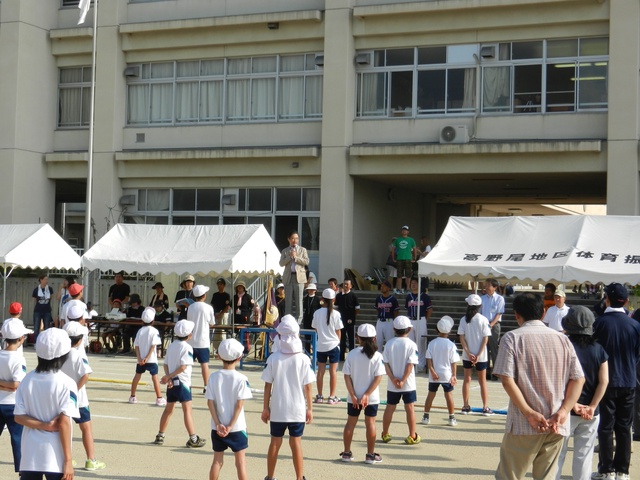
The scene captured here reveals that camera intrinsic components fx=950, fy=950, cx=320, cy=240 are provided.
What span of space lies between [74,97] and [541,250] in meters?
20.2

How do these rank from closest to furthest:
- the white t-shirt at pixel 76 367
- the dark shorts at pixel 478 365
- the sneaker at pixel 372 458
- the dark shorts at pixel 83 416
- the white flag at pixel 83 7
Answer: the white t-shirt at pixel 76 367 < the dark shorts at pixel 83 416 < the sneaker at pixel 372 458 < the dark shorts at pixel 478 365 < the white flag at pixel 83 7

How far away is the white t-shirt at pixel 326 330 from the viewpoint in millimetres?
15617

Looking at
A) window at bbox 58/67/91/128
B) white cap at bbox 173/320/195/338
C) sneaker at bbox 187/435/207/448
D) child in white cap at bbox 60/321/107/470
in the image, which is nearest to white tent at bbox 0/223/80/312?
window at bbox 58/67/91/128

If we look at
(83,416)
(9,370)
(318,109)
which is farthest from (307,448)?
(318,109)

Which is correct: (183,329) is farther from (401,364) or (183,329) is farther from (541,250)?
(541,250)

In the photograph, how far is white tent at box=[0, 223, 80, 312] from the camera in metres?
23.3

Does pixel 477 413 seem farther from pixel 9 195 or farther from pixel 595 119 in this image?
pixel 9 195

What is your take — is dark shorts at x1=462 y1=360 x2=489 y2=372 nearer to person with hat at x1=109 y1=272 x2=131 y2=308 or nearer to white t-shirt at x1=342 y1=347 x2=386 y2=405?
white t-shirt at x1=342 y1=347 x2=386 y2=405

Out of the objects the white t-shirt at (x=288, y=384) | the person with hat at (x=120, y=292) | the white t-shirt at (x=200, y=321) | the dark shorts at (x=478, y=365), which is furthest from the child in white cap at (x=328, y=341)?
the person with hat at (x=120, y=292)

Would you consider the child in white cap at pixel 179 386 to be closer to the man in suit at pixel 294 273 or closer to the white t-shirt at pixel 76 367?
the white t-shirt at pixel 76 367

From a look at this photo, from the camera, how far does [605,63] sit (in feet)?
86.2

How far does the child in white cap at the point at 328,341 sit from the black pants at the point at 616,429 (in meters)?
6.41

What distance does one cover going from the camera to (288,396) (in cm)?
933

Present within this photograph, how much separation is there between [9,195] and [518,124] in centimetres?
1647
